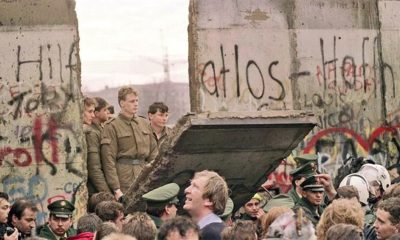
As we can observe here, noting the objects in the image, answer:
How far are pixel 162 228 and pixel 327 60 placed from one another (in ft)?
31.7

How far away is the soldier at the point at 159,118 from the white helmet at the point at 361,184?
2.72m

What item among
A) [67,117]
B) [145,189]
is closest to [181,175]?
[145,189]

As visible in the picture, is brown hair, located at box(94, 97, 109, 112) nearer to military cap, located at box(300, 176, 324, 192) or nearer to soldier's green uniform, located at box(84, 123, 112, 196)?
soldier's green uniform, located at box(84, 123, 112, 196)

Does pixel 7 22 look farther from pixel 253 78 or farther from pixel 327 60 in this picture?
pixel 327 60

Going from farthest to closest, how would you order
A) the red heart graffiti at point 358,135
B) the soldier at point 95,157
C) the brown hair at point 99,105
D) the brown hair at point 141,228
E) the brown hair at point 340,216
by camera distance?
the red heart graffiti at point 358,135 < the brown hair at point 99,105 < the soldier at point 95,157 < the brown hair at point 340,216 < the brown hair at point 141,228

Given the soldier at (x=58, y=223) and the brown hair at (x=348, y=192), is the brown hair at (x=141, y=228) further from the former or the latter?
the brown hair at (x=348, y=192)

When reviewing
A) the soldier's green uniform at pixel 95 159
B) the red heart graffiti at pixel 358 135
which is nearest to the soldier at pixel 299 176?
the soldier's green uniform at pixel 95 159

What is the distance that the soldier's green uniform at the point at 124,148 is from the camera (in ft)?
47.8

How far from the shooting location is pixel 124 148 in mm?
14617

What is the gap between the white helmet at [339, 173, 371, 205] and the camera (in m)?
12.7

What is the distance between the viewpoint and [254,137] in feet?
41.9

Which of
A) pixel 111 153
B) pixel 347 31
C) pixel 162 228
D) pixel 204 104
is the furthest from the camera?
pixel 347 31

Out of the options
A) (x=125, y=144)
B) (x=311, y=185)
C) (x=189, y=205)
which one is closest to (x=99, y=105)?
(x=125, y=144)

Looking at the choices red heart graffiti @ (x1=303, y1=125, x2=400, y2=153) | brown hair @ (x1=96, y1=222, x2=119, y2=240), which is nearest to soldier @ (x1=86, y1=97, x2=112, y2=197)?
red heart graffiti @ (x1=303, y1=125, x2=400, y2=153)
